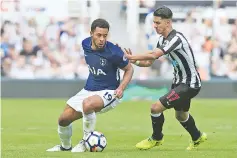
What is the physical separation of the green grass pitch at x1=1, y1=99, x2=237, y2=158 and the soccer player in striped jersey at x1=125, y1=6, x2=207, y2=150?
1.26ft

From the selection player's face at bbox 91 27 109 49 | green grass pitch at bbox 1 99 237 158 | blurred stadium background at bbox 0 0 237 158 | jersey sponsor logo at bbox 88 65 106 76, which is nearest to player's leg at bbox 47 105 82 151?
green grass pitch at bbox 1 99 237 158

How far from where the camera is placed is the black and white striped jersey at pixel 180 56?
11.2 meters

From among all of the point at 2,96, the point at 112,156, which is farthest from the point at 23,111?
the point at 112,156

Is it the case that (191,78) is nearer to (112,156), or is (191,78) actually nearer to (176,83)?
(176,83)

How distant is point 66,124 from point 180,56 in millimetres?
1978

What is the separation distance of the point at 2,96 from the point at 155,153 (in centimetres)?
1529

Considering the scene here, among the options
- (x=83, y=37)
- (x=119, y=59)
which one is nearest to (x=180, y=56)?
(x=119, y=59)

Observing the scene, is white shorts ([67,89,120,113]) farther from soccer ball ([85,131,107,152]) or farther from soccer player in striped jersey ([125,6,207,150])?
soccer player in striped jersey ([125,6,207,150])

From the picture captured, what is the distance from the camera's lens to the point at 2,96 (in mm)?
25516

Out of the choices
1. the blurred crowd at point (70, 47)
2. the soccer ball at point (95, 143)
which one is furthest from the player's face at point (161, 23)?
Result: the blurred crowd at point (70, 47)

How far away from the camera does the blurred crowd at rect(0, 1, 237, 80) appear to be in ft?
85.9

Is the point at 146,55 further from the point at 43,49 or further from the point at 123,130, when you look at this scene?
→ the point at 43,49

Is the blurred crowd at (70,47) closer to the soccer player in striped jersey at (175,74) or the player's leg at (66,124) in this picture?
the soccer player in striped jersey at (175,74)

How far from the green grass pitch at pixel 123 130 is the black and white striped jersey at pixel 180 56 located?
108 cm
